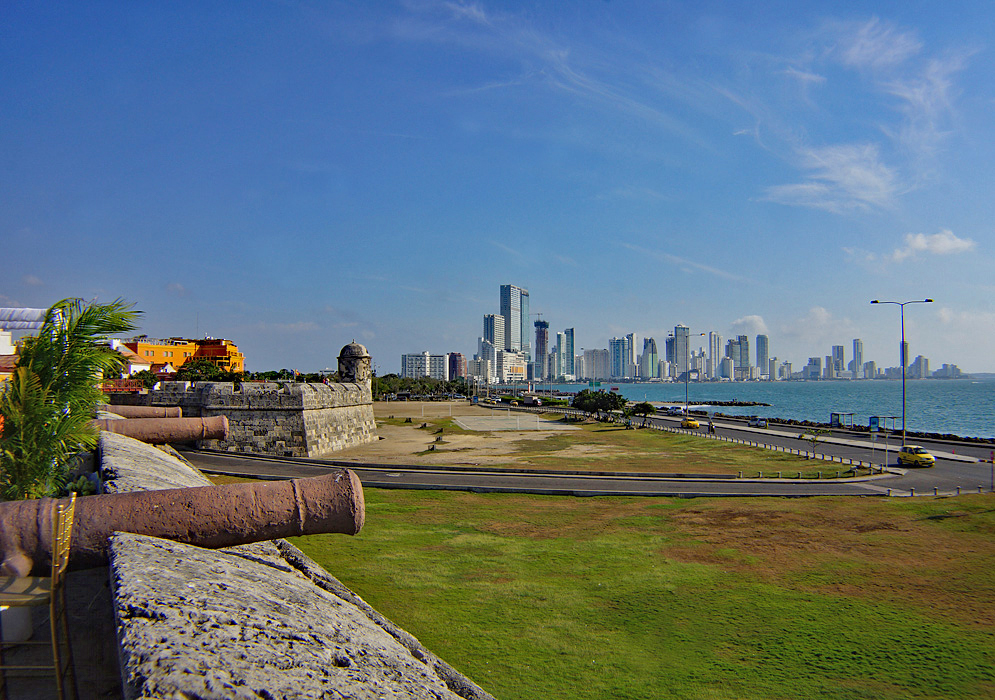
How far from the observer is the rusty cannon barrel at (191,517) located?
420cm

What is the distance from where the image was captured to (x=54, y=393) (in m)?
6.93

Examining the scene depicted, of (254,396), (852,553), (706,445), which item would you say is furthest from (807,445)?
(254,396)

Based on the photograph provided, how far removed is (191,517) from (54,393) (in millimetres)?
3333

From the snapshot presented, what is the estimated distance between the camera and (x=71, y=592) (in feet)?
16.1

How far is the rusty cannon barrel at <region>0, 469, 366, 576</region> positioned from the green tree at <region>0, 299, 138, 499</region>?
225 cm

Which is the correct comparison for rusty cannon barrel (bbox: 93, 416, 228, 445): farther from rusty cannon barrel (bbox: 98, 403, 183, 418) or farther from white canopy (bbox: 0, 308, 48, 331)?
white canopy (bbox: 0, 308, 48, 331)

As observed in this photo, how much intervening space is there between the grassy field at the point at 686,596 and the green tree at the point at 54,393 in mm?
4592

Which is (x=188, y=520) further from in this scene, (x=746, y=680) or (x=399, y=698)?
(x=746, y=680)

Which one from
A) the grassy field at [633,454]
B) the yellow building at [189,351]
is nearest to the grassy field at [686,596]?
the grassy field at [633,454]

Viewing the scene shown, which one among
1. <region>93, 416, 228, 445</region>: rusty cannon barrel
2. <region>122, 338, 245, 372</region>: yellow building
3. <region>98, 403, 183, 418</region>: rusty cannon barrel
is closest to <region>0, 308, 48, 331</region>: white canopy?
<region>98, 403, 183, 418</region>: rusty cannon barrel

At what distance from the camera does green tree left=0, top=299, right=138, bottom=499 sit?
6379 mm

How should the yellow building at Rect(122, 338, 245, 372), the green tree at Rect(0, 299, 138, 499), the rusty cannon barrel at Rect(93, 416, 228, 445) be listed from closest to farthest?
the green tree at Rect(0, 299, 138, 499) < the rusty cannon barrel at Rect(93, 416, 228, 445) < the yellow building at Rect(122, 338, 245, 372)

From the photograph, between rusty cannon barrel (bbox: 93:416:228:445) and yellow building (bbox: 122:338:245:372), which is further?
yellow building (bbox: 122:338:245:372)

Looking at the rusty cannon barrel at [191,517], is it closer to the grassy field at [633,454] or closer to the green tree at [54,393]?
the green tree at [54,393]
